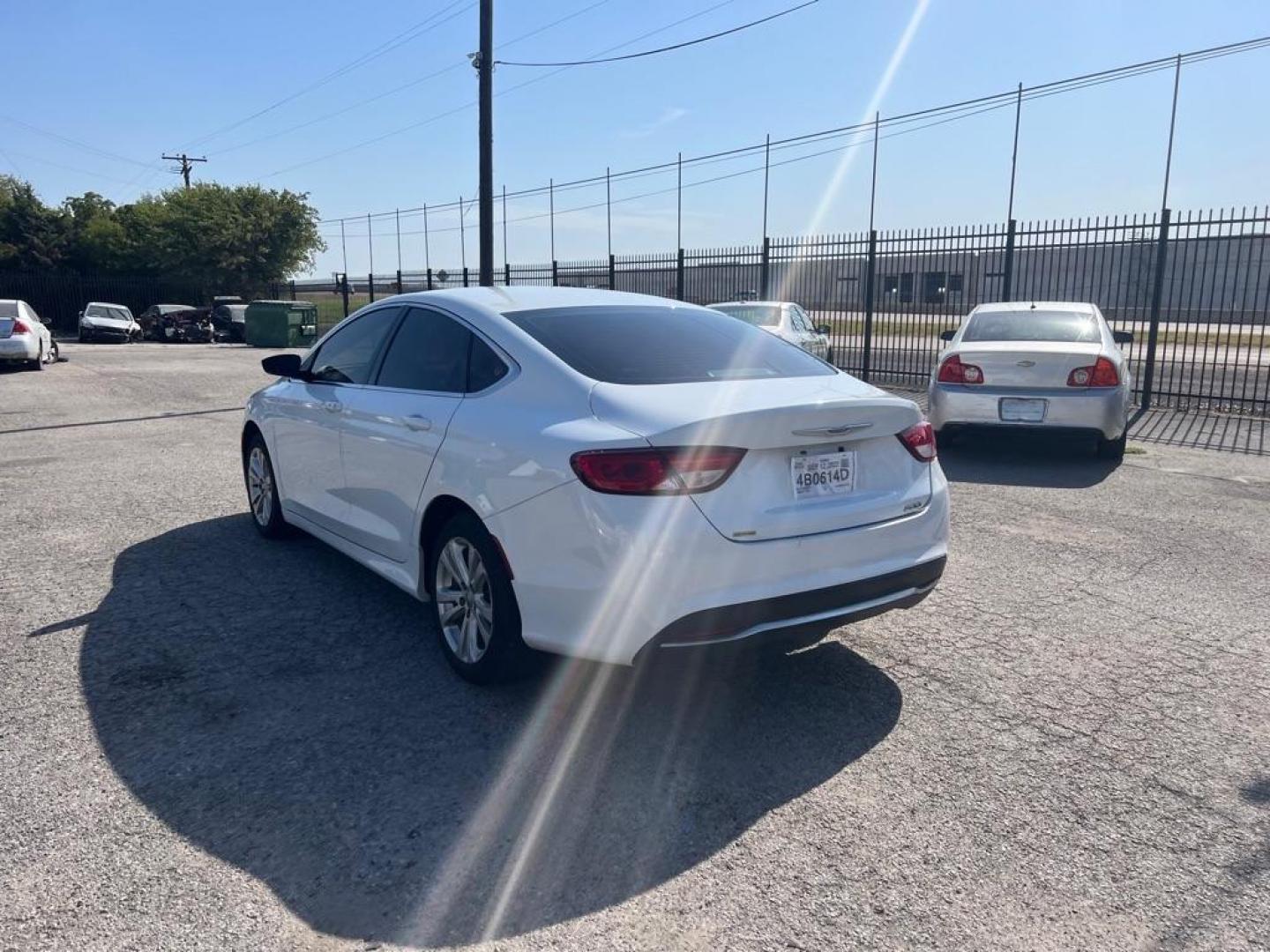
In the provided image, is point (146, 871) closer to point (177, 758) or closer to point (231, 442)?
point (177, 758)

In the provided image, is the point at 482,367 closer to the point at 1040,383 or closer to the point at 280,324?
the point at 1040,383

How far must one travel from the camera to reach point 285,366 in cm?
573

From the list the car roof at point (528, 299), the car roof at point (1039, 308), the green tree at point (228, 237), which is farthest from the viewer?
the green tree at point (228, 237)

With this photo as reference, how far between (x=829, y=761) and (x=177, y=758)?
224 cm

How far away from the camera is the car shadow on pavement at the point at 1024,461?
837 centimetres

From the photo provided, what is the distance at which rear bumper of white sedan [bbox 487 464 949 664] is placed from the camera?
10.6 ft

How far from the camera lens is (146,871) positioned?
2.77 meters

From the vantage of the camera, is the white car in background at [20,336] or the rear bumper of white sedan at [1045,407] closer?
the rear bumper of white sedan at [1045,407]

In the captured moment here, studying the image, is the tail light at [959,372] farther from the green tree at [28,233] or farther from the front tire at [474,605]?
the green tree at [28,233]

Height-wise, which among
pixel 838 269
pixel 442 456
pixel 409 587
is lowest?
pixel 409 587

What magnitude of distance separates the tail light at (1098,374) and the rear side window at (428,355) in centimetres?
625

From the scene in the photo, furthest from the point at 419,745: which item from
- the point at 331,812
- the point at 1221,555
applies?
the point at 1221,555

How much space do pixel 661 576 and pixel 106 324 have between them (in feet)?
Result: 114

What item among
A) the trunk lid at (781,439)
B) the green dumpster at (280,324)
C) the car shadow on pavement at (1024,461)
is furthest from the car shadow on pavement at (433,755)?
the green dumpster at (280,324)
